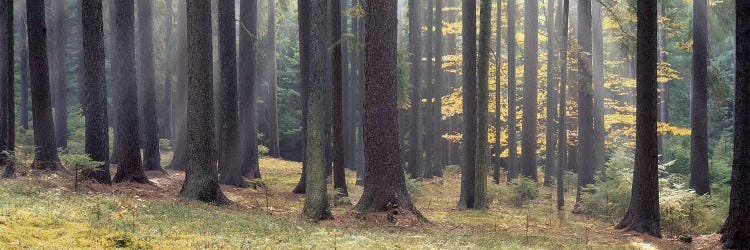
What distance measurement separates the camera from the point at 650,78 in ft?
45.9

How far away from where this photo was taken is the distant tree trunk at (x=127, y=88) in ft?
54.4

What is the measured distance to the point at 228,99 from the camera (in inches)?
761

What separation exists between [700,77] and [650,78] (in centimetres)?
712

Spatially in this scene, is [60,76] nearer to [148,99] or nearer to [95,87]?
[148,99]

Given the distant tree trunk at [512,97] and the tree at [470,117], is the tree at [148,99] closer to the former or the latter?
the tree at [470,117]

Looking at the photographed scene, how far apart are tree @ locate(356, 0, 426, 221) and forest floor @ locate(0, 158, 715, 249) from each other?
2.14ft

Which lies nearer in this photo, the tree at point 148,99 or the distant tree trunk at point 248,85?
the tree at point 148,99

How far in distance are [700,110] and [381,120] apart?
36.9 feet

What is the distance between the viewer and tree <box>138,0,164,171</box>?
21.6 meters

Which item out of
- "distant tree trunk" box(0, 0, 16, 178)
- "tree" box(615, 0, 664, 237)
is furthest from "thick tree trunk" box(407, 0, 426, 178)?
"distant tree trunk" box(0, 0, 16, 178)

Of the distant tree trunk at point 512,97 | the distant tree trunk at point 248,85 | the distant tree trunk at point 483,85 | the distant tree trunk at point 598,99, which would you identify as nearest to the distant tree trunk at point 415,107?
the distant tree trunk at point 512,97

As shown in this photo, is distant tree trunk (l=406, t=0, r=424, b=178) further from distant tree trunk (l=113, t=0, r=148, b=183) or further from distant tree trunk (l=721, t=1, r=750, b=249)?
distant tree trunk (l=721, t=1, r=750, b=249)

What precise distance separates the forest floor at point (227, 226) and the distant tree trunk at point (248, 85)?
164 inches

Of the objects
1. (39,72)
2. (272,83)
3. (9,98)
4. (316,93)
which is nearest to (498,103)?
(272,83)
